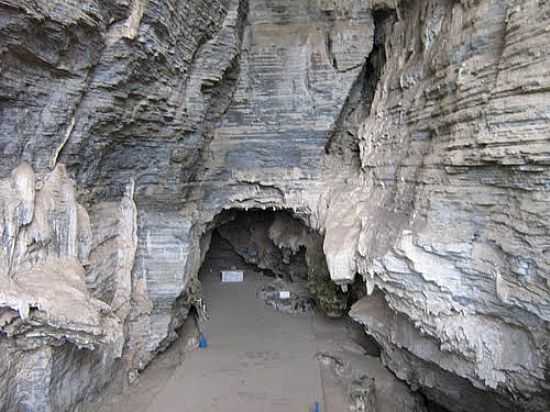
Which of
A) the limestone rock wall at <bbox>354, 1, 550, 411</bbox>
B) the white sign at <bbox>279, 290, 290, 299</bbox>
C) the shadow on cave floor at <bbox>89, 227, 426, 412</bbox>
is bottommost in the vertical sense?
the shadow on cave floor at <bbox>89, 227, 426, 412</bbox>

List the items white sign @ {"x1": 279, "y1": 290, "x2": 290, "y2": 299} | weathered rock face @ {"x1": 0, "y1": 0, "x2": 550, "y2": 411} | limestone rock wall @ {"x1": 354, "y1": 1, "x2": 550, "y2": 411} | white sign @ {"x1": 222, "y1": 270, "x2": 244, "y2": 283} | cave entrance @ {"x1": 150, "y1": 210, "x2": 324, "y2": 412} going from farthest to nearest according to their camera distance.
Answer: white sign @ {"x1": 222, "y1": 270, "x2": 244, "y2": 283}, white sign @ {"x1": 279, "y1": 290, "x2": 290, "y2": 299}, cave entrance @ {"x1": 150, "y1": 210, "x2": 324, "y2": 412}, weathered rock face @ {"x1": 0, "y1": 0, "x2": 550, "y2": 411}, limestone rock wall @ {"x1": 354, "y1": 1, "x2": 550, "y2": 411}

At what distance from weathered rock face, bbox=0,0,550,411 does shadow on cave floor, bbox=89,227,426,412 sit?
620 mm

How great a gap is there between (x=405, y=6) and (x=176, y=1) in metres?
4.16

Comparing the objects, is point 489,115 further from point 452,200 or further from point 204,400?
point 204,400

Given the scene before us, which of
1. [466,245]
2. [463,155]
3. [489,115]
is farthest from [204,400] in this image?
[489,115]

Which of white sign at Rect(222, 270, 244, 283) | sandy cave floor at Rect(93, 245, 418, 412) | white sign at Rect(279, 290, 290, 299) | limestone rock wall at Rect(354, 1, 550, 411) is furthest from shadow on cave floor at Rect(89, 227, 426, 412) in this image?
white sign at Rect(222, 270, 244, 283)

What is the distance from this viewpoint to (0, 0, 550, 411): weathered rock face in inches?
158

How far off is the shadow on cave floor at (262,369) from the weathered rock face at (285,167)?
2.03ft

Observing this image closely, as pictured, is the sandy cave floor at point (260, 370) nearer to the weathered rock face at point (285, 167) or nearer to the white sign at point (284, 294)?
the weathered rock face at point (285, 167)

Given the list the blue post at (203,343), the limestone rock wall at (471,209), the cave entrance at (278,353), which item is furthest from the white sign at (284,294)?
the limestone rock wall at (471,209)

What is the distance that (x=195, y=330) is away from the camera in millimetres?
9398

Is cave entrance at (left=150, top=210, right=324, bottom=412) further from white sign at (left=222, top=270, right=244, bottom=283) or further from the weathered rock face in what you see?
the weathered rock face

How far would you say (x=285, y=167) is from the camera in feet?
29.9

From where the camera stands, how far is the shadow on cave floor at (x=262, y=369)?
22.1ft
